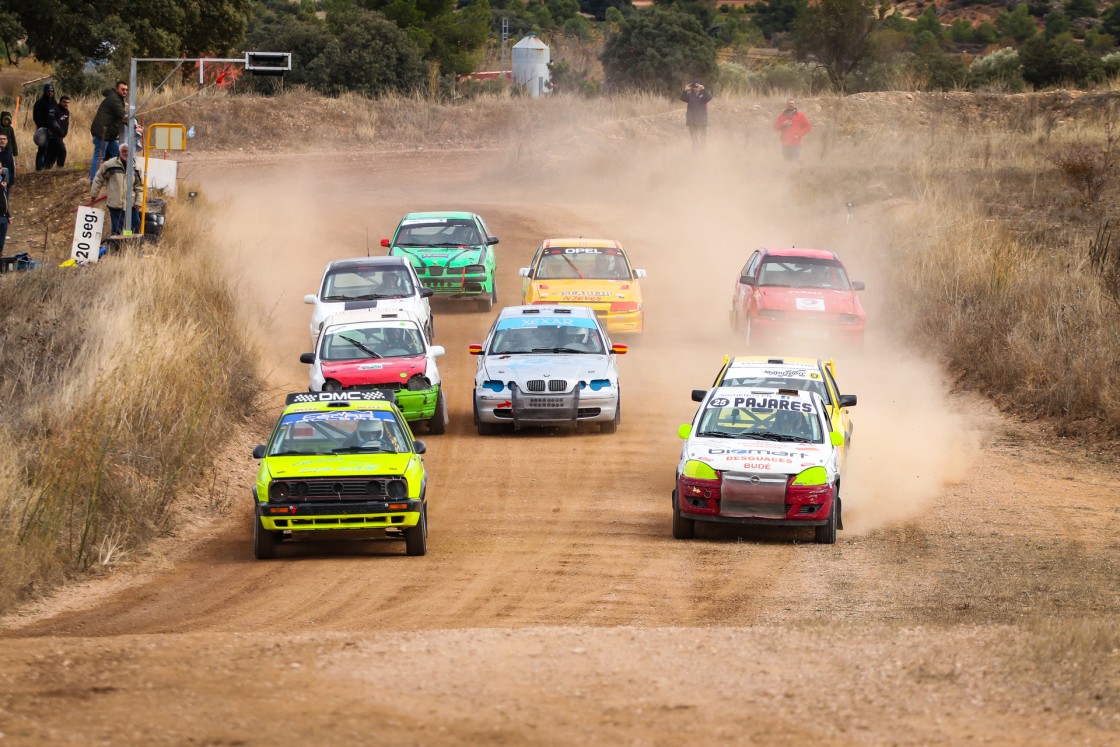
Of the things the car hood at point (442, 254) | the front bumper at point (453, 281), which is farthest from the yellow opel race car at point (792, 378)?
the car hood at point (442, 254)

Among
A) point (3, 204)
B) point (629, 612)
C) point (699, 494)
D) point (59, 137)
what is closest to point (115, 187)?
point (3, 204)

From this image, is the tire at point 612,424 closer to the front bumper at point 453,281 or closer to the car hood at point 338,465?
the car hood at point 338,465

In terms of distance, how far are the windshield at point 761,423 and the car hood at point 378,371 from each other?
536 cm

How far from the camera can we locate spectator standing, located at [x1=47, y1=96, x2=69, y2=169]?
35.1m

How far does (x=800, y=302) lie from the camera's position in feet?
84.7

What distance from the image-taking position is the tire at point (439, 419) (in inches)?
847

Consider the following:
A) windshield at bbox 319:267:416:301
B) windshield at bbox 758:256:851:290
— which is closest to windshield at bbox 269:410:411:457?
windshield at bbox 319:267:416:301

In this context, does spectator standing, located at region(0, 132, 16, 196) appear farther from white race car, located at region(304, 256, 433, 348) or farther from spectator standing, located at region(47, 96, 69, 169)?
white race car, located at region(304, 256, 433, 348)

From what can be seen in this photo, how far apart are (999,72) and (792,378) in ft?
171

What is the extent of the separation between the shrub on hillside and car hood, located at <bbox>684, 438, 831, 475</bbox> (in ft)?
155

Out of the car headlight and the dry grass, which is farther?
the car headlight

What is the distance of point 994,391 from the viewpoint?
25.5m

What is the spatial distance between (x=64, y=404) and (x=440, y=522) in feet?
14.6

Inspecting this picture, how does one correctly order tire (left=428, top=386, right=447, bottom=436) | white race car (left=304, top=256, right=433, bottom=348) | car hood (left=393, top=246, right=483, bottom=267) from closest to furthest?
tire (left=428, top=386, right=447, bottom=436) < white race car (left=304, top=256, right=433, bottom=348) < car hood (left=393, top=246, right=483, bottom=267)
